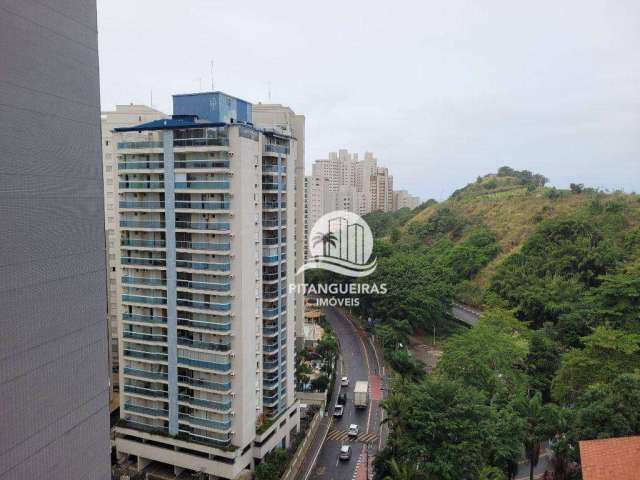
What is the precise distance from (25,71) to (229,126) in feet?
27.4

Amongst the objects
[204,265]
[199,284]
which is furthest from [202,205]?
[199,284]

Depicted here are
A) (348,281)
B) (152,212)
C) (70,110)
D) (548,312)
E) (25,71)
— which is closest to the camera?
(25,71)

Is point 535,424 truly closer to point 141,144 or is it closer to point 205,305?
point 205,305

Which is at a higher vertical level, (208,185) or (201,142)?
(201,142)

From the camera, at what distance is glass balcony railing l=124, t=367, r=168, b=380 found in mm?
14820

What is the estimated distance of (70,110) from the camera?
5844 mm

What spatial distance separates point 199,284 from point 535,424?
11033 mm

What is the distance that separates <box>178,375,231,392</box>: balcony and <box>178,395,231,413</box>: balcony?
1.31 feet

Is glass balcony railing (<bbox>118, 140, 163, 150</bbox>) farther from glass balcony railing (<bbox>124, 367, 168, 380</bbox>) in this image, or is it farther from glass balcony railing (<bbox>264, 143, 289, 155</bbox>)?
glass balcony railing (<bbox>124, 367, 168, 380</bbox>)

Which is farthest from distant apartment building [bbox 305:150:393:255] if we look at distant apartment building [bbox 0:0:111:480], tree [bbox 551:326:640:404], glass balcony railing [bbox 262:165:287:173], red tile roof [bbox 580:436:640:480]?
distant apartment building [bbox 0:0:111:480]

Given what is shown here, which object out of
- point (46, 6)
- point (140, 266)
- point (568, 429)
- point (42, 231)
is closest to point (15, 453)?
point (42, 231)

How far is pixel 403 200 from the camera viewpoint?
7850cm

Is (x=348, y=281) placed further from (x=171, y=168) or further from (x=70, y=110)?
(x=70, y=110)

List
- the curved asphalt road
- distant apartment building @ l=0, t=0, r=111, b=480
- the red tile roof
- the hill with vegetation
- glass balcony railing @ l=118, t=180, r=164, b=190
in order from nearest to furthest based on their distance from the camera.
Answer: distant apartment building @ l=0, t=0, r=111, b=480 → the red tile roof → the hill with vegetation → glass balcony railing @ l=118, t=180, r=164, b=190 → the curved asphalt road
